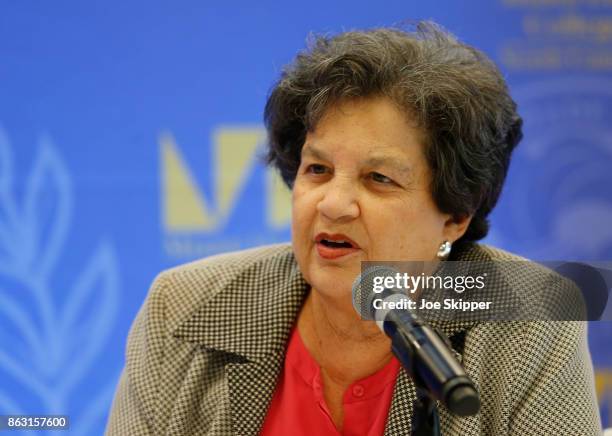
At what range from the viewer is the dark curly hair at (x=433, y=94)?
175 centimetres

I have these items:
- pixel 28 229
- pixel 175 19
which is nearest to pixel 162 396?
pixel 28 229

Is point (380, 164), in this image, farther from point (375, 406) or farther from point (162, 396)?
point (162, 396)

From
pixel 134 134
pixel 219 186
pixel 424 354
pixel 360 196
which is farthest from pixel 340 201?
pixel 134 134

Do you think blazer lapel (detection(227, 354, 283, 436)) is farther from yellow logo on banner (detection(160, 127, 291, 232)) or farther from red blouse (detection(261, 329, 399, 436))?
yellow logo on banner (detection(160, 127, 291, 232))

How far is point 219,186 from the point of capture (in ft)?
9.83

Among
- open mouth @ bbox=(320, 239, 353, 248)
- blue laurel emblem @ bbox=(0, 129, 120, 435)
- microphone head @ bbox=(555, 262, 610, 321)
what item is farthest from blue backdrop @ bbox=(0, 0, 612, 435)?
microphone head @ bbox=(555, 262, 610, 321)

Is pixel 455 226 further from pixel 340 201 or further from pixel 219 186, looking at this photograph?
pixel 219 186

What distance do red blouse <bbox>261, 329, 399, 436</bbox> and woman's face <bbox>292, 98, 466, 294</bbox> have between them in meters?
0.28

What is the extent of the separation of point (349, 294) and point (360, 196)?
21 cm

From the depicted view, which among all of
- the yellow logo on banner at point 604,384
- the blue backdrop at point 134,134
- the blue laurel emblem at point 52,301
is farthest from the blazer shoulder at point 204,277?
the yellow logo on banner at point 604,384

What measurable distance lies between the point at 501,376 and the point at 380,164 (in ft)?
1.75

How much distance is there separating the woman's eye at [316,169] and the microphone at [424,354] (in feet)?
1.96

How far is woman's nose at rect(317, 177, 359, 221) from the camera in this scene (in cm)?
169

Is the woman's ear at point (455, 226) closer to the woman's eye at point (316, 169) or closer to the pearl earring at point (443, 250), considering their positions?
the pearl earring at point (443, 250)
